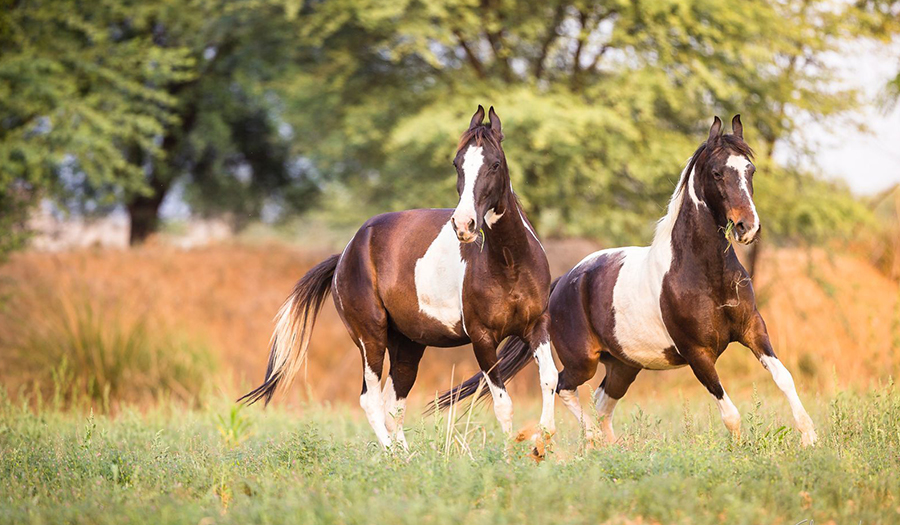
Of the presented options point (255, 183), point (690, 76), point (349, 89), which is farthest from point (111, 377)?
point (255, 183)

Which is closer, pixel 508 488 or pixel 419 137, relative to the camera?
pixel 508 488

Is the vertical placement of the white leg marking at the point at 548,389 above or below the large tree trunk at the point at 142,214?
above

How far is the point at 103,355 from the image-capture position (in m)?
11.7

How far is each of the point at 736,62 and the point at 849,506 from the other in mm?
12056

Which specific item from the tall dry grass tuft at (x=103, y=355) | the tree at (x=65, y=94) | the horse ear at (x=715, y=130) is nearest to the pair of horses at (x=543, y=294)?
the horse ear at (x=715, y=130)

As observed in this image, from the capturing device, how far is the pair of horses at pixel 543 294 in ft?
17.0

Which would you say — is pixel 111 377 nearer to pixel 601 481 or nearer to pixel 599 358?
pixel 599 358

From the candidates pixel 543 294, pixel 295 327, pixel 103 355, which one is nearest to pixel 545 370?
pixel 543 294

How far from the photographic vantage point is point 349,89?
16.2m

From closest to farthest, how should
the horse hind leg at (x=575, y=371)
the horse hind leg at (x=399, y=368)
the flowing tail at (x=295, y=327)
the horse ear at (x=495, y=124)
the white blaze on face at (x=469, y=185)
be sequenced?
the white blaze on face at (x=469, y=185) < the horse ear at (x=495, y=124) < the horse hind leg at (x=575, y=371) < the horse hind leg at (x=399, y=368) < the flowing tail at (x=295, y=327)

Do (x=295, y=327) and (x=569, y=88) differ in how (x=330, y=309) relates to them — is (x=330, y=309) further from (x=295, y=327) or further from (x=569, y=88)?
(x=295, y=327)

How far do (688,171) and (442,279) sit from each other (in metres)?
1.74

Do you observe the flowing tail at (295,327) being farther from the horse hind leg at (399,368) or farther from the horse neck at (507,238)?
the horse neck at (507,238)

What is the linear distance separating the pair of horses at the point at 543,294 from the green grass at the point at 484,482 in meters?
0.47
